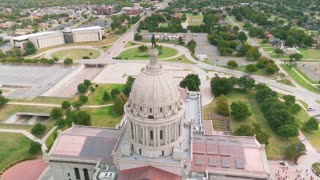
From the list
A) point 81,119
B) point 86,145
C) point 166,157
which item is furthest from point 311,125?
point 81,119

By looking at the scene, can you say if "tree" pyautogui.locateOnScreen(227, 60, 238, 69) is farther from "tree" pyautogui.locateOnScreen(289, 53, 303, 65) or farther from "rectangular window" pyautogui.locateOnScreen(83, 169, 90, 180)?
"rectangular window" pyautogui.locateOnScreen(83, 169, 90, 180)

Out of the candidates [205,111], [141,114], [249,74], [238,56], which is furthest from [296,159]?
Result: [238,56]

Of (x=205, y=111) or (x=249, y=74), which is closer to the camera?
(x=205, y=111)

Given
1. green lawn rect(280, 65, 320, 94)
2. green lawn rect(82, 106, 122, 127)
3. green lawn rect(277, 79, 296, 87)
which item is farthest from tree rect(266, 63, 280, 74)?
green lawn rect(82, 106, 122, 127)

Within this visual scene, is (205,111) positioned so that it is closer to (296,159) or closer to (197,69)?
(296,159)

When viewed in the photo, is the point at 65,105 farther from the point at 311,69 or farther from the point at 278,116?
the point at 311,69

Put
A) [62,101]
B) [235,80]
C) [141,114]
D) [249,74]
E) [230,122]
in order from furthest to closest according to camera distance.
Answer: [249,74]
[235,80]
[62,101]
[230,122]
[141,114]
